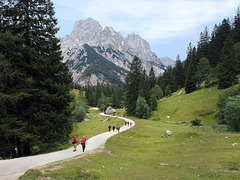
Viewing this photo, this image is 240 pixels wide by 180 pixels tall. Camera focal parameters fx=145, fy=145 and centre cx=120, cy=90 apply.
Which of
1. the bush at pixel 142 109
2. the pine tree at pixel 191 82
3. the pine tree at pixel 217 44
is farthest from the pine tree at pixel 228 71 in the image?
the bush at pixel 142 109

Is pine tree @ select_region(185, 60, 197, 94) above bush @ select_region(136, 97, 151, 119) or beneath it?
above

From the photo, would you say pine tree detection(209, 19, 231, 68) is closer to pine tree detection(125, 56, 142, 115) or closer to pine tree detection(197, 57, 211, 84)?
pine tree detection(197, 57, 211, 84)

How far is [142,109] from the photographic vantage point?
55.7 metres

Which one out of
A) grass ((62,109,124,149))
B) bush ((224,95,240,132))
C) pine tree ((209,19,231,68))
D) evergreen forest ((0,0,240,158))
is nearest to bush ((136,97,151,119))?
grass ((62,109,124,149))

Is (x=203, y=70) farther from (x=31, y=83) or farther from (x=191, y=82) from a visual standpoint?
(x=31, y=83)

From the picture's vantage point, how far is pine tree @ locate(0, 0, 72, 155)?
1630 cm

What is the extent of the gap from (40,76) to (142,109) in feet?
141

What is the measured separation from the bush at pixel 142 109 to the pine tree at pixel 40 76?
37634mm

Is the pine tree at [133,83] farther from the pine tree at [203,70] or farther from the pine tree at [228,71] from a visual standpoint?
the pine tree at [203,70]

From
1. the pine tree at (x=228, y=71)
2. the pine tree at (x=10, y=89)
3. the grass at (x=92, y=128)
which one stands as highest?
the pine tree at (x=228, y=71)

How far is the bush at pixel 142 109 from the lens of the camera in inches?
2131

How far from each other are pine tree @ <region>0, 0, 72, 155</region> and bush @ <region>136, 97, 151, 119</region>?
37.6 meters

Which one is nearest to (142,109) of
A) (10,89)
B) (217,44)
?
(10,89)

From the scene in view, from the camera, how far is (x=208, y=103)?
172 ft
